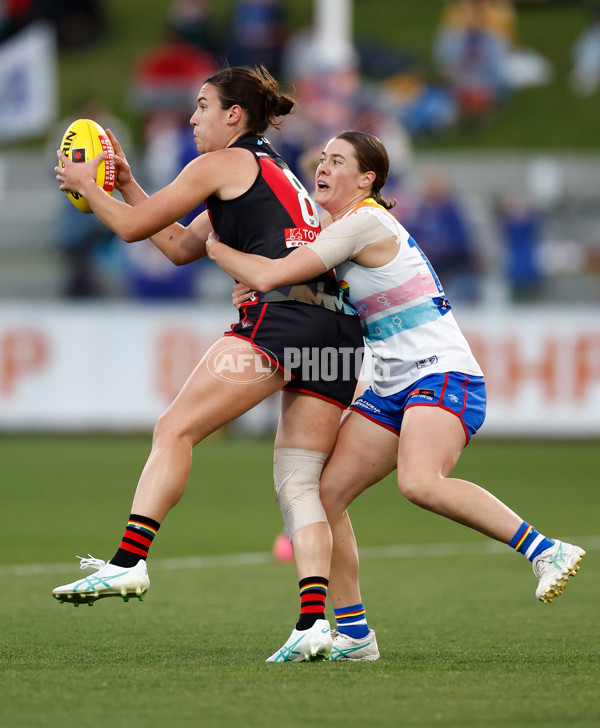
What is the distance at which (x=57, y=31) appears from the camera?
88.7 ft

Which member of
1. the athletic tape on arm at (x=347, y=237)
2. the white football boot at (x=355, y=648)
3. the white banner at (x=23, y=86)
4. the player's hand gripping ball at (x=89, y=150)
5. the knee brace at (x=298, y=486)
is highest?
the white banner at (x=23, y=86)

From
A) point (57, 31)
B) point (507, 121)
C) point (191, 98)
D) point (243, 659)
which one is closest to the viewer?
point (243, 659)

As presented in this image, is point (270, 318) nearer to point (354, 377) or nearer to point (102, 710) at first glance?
point (354, 377)

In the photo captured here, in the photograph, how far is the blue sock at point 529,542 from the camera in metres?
5.14

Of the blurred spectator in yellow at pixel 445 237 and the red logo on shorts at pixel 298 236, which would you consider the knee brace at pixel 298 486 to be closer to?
the red logo on shorts at pixel 298 236

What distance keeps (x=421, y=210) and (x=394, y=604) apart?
9.41 meters

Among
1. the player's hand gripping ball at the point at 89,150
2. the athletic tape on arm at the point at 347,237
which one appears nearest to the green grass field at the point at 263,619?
the athletic tape on arm at the point at 347,237

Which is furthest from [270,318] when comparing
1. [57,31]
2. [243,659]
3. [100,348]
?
[57,31]

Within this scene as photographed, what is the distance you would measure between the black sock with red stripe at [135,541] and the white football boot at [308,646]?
25.7 inches

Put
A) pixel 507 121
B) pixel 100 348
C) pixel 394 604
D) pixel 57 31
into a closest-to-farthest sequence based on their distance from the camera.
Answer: pixel 394 604 < pixel 100 348 < pixel 507 121 < pixel 57 31

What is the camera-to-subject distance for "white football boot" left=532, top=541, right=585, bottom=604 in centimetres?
501

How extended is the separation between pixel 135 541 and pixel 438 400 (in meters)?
1.31

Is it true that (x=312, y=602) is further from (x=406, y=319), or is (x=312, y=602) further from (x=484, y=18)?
(x=484, y=18)

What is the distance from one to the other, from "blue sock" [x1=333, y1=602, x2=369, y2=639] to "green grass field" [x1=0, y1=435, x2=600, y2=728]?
17cm
